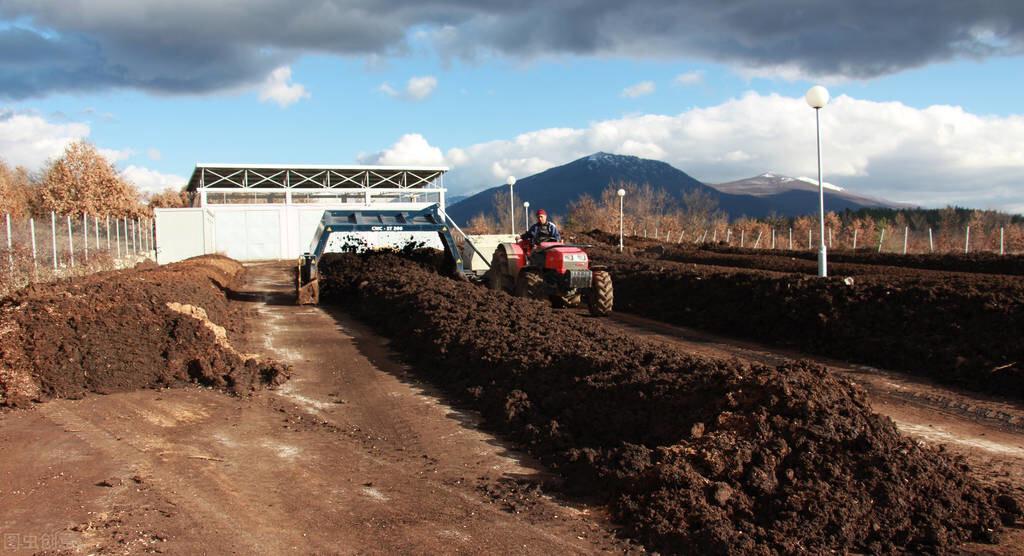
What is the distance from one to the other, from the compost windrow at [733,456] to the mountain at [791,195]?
107432 mm

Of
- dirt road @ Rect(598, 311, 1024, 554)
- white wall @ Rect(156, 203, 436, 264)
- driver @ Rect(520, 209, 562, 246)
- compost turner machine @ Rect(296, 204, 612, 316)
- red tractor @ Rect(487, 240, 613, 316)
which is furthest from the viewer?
white wall @ Rect(156, 203, 436, 264)

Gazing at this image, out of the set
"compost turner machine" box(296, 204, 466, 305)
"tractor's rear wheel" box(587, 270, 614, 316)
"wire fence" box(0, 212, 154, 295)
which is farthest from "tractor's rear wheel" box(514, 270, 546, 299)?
"wire fence" box(0, 212, 154, 295)

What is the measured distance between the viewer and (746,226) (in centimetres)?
5291

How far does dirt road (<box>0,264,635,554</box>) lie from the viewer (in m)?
5.04

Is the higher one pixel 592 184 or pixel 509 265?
pixel 592 184

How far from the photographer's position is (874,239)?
146 ft

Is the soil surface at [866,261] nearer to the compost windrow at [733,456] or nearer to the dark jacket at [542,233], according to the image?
the dark jacket at [542,233]

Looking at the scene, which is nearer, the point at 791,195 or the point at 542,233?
the point at 542,233

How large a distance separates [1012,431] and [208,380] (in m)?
8.90

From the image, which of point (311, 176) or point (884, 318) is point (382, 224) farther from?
point (311, 176)

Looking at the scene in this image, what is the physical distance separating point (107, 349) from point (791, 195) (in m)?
123

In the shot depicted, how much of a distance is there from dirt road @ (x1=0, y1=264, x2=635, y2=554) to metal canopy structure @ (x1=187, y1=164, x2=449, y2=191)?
42008mm

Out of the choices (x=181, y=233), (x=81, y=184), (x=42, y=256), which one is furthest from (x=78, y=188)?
(x=42, y=256)

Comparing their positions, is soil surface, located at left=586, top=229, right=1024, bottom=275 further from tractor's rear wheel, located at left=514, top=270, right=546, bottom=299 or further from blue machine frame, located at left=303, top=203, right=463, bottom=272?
blue machine frame, located at left=303, top=203, right=463, bottom=272
